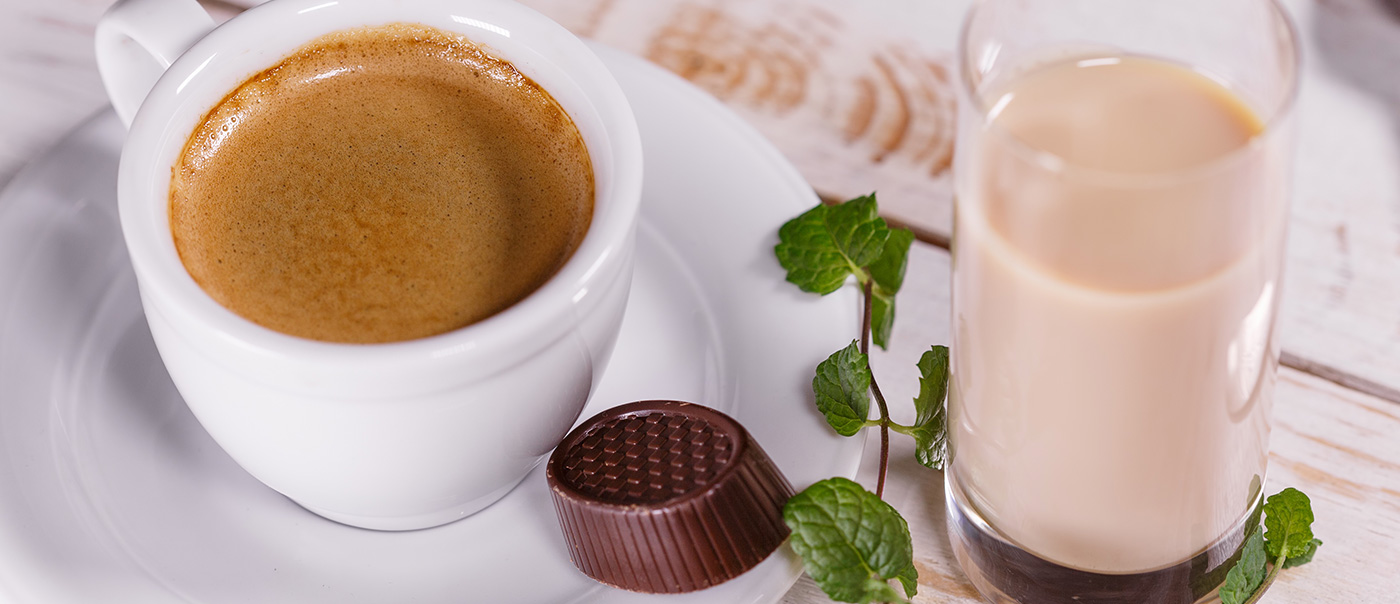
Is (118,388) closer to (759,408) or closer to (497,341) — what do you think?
(497,341)

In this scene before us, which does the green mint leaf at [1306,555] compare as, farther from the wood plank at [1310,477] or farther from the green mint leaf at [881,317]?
the green mint leaf at [881,317]

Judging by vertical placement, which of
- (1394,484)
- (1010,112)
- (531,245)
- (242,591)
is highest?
(1010,112)

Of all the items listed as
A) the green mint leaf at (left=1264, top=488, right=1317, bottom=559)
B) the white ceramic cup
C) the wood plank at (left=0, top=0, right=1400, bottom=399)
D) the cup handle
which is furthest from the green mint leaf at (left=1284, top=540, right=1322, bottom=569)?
the cup handle

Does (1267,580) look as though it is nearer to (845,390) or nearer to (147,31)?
(845,390)

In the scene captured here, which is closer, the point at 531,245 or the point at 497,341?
the point at 497,341

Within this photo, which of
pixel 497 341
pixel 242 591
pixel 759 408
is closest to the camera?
pixel 497 341

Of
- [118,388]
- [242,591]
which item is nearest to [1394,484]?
[242,591]
